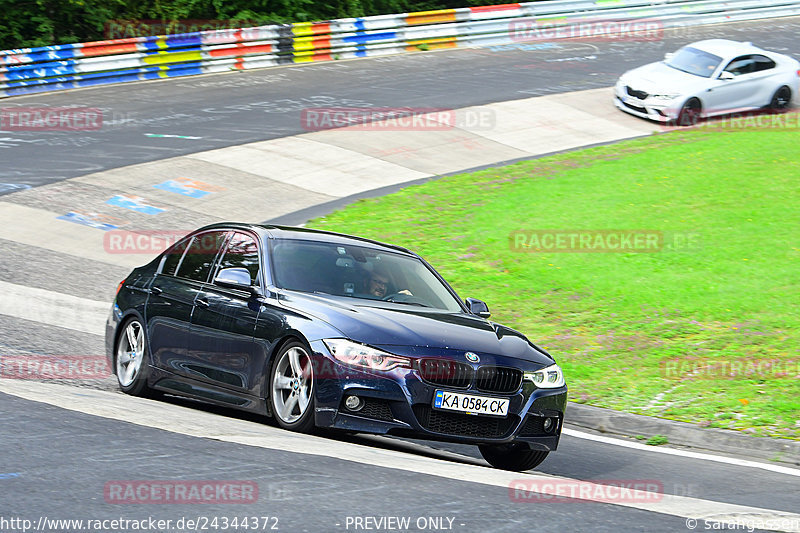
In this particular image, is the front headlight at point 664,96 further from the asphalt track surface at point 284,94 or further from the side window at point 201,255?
the side window at point 201,255

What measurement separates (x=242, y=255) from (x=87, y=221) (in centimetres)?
848

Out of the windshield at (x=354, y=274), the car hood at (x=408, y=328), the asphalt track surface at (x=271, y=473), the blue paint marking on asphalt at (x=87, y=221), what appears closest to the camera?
the asphalt track surface at (x=271, y=473)

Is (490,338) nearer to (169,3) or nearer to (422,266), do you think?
(422,266)

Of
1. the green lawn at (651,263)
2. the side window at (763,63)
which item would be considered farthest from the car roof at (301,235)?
the side window at (763,63)

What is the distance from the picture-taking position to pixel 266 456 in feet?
20.7

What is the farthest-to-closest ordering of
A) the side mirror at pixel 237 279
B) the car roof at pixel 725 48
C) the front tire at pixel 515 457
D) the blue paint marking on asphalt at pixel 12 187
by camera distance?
the car roof at pixel 725 48 < the blue paint marking on asphalt at pixel 12 187 < the side mirror at pixel 237 279 < the front tire at pixel 515 457

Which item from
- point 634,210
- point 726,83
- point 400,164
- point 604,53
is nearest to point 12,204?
point 400,164

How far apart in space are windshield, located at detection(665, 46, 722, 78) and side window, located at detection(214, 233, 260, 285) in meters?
17.9

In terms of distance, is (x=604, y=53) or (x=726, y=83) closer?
(x=726, y=83)

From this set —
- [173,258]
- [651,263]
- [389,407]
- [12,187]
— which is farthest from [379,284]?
[12,187]

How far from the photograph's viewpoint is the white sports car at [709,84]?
24.0 m

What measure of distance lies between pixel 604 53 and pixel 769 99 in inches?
305

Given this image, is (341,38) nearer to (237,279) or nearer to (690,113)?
(690,113)

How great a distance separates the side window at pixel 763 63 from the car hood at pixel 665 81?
1.59m
